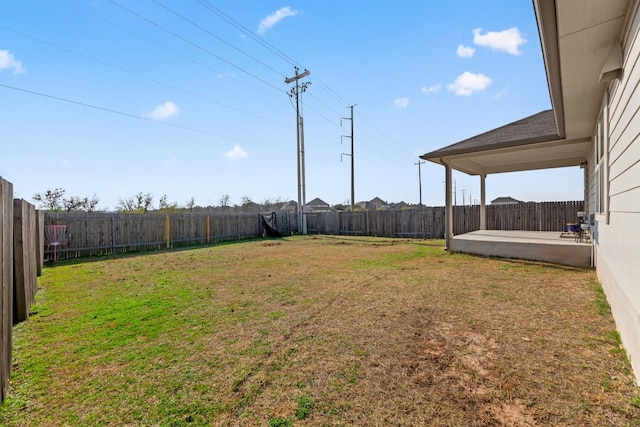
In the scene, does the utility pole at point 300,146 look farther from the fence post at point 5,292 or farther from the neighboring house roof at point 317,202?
the neighboring house roof at point 317,202

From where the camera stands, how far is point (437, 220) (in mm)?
13508

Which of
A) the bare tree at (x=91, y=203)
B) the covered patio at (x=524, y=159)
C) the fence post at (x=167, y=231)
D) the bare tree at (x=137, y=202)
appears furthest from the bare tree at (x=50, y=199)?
the covered patio at (x=524, y=159)

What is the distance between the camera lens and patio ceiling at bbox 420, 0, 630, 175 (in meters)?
2.47

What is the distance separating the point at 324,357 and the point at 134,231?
1074 cm

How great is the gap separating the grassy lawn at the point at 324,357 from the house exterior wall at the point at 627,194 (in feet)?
1.04

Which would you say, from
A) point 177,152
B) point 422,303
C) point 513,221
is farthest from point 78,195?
point 513,221

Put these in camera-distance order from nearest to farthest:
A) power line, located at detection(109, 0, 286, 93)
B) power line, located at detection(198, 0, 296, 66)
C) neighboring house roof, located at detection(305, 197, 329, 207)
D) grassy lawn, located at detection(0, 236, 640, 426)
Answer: grassy lawn, located at detection(0, 236, 640, 426) → power line, located at detection(109, 0, 286, 93) → power line, located at detection(198, 0, 296, 66) → neighboring house roof, located at detection(305, 197, 329, 207)

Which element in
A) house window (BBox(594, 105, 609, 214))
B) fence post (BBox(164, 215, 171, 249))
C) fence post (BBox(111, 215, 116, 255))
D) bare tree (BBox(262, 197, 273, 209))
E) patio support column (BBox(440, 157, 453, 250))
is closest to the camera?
house window (BBox(594, 105, 609, 214))

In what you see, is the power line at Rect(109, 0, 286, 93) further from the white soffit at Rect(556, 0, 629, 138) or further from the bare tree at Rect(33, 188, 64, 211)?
the white soffit at Rect(556, 0, 629, 138)

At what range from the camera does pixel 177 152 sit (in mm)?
15844

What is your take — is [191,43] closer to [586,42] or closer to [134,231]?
[134,231]

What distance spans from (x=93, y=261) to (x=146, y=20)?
947 centimetres

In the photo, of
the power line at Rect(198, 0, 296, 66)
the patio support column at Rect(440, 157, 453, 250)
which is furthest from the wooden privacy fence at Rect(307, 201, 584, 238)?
the power line at Rect(198, 0, 296, 66)

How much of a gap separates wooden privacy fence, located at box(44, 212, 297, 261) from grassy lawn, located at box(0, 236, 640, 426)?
17.5 ft
